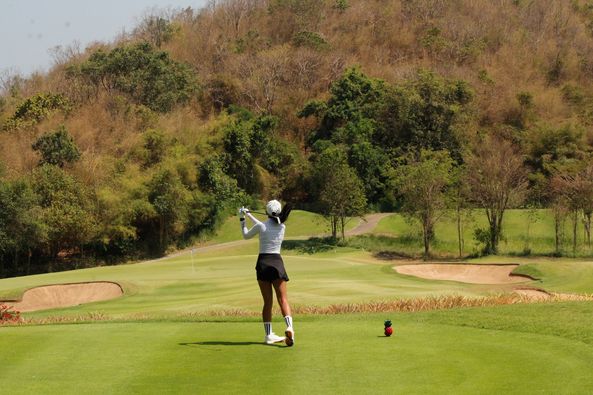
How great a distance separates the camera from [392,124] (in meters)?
70.6

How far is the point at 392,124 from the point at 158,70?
80.9 ft

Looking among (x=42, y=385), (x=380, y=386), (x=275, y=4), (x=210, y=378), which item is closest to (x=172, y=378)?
(x=210, y=378)

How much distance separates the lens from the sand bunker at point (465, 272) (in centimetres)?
3167

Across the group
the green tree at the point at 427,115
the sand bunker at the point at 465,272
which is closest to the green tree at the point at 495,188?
the sand bunker at the point at 465,272

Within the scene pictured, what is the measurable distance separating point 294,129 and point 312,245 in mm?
28834

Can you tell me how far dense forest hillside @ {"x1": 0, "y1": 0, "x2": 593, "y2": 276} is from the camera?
172ft

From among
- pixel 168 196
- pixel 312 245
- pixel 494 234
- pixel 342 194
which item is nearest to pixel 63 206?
pixel 168 196

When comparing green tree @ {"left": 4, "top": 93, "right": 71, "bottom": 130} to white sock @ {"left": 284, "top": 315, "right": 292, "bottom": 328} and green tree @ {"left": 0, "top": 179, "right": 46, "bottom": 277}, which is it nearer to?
green tree @ {"left": 0, "top": 179, "right": 46, "bottom": 277}

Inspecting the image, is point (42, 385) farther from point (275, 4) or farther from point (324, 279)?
point (275, 4)

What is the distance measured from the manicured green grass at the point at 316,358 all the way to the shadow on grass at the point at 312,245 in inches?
1546

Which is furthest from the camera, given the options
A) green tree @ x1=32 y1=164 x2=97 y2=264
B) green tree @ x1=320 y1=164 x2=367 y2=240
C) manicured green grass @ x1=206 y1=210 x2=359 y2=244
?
manicured green grass @ x1=206 y1=210 x2=359 y2=244

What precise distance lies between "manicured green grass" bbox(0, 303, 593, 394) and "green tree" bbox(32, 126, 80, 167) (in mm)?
46401

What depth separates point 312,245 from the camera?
179 ft

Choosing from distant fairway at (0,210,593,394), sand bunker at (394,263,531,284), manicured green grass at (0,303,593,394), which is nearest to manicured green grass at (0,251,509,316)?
sand bunker at (394,263,531,284)
